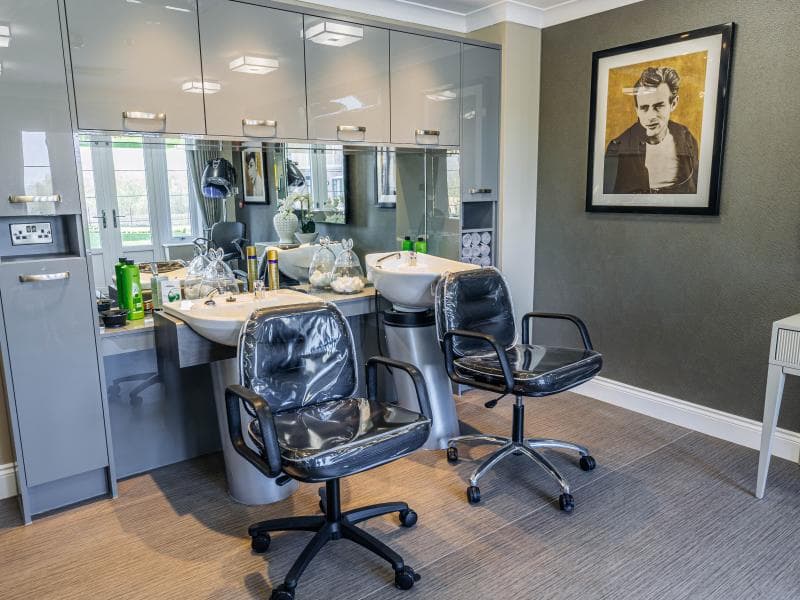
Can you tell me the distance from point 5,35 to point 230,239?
1.20m

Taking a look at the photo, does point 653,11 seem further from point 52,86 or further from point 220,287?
point 52,86

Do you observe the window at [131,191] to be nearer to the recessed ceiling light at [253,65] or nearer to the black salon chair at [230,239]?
the black salon chair at [230,239]

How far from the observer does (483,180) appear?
3.65 m

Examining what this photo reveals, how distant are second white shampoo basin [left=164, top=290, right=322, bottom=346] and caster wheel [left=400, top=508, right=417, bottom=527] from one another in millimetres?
908

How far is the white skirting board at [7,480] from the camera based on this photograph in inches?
103

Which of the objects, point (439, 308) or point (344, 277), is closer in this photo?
point (439, 308)

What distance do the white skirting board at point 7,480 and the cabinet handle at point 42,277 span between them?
0.91m

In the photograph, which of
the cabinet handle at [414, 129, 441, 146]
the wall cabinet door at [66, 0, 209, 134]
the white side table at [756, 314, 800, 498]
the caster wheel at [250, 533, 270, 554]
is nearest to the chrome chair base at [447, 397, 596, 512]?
the white side table at [756, 314, 800, 498]

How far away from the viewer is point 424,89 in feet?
10.9

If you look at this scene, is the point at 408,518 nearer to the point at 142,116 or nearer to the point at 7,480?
the point at 7,480

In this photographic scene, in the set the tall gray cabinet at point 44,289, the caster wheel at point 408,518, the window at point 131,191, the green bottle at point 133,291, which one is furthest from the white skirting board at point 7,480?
the caster wheel at point 408,518

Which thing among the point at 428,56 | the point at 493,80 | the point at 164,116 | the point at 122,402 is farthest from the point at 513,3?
the point at 122,402

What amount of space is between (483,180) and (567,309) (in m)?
0.99

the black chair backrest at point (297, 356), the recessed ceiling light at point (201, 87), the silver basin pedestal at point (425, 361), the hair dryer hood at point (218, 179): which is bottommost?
the silver basin pedestal at point (425, 361)
